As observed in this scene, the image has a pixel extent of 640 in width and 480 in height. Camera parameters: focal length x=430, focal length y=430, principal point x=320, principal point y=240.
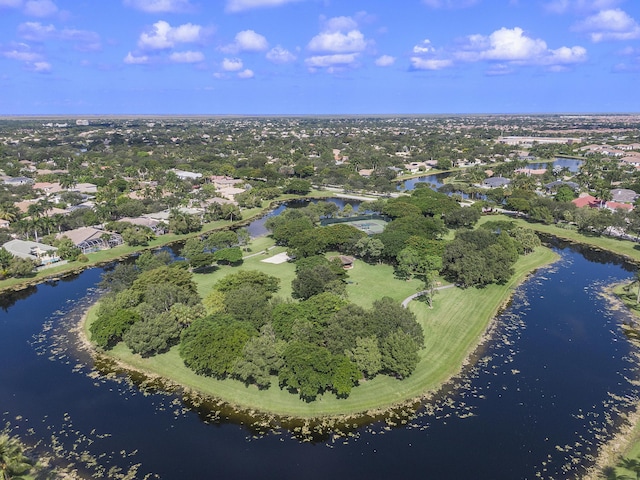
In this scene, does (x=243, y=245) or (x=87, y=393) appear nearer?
(x=87, y=393)

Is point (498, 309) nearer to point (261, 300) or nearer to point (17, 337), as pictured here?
point (261, 300)

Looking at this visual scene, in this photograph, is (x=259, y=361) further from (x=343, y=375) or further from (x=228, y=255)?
(x=228, y=255)

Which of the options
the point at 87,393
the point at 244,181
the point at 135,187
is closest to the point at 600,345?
the point at 87,393

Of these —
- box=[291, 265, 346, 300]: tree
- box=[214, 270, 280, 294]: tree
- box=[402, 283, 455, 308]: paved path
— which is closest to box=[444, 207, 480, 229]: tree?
box=[402, 283, 455, 308]: paved path

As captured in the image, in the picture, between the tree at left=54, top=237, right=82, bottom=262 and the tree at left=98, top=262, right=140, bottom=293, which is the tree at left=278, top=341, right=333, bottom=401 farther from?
the tree at left=54, top=237, right=82, bottom=262

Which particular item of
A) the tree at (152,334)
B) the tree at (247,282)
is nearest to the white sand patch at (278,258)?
the tree at (247,282)

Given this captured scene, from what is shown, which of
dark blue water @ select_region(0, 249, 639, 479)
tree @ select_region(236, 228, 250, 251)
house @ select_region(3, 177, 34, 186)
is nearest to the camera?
dark blue water @ select_region(0, 249, 639, 479)

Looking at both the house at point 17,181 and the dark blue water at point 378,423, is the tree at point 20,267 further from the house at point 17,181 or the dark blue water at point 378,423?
the house at point 17,181

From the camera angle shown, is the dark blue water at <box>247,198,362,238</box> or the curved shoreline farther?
the dark blue water at <box>247,198,362,238</box>
